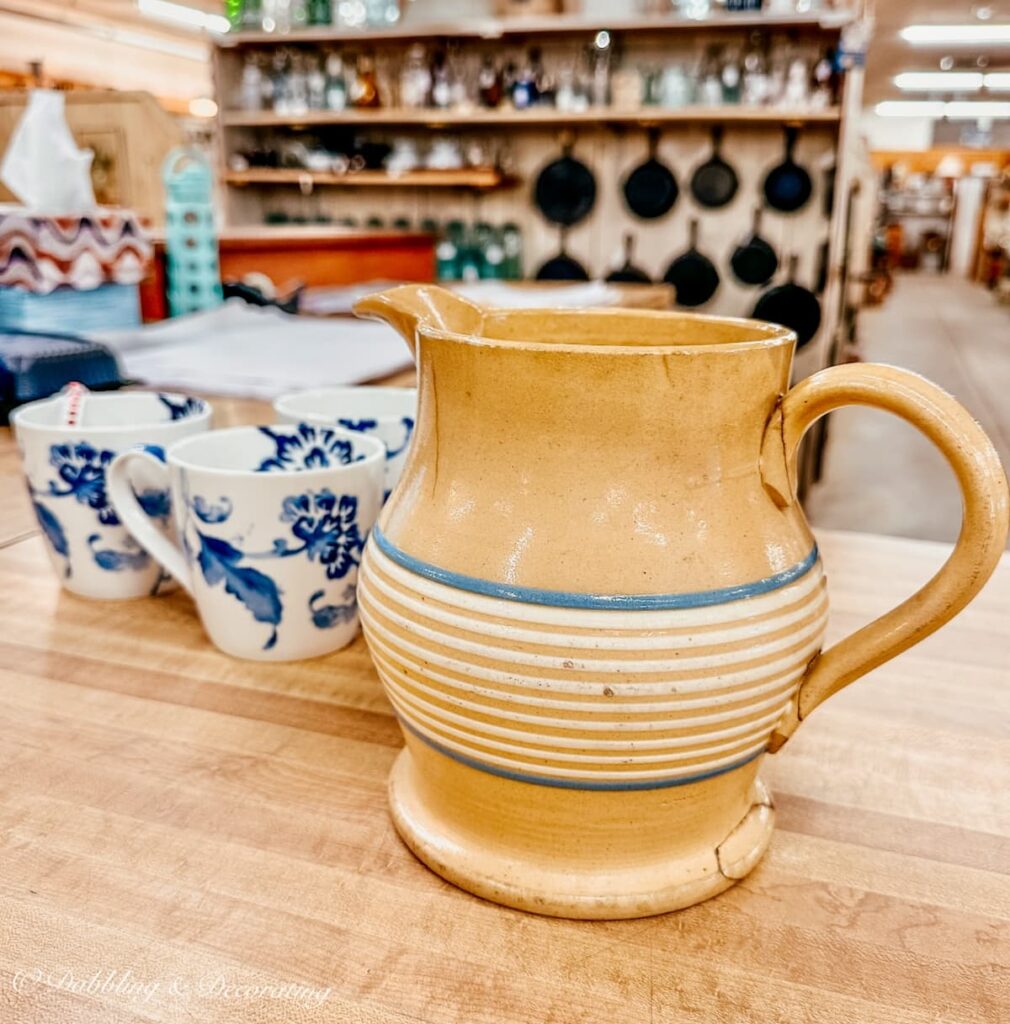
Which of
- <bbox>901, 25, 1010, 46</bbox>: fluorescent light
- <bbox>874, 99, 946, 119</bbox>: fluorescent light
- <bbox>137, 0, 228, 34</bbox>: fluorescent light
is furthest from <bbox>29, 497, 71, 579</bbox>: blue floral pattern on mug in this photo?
<bbox>874, 99, 946, 119</bbox>: fluorescent light

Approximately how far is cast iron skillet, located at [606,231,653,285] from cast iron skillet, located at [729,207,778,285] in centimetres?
36

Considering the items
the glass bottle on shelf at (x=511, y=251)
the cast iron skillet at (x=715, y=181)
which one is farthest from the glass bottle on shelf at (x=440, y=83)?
the cast iron skillet at (x=715, y=181)

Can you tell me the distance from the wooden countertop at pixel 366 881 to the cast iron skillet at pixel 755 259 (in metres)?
3.52

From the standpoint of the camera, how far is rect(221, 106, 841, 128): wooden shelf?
3.52 m

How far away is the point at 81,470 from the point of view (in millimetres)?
715

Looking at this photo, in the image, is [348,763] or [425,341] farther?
[348,763]

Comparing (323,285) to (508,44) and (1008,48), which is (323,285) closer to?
(508,44)

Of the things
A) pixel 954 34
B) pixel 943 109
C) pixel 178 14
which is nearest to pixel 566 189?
pixel 178 14

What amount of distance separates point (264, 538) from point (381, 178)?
147 inches

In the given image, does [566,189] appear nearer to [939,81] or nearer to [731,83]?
[731,83]

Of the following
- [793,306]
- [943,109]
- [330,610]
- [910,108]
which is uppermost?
[910,108]

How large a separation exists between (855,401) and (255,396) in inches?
47.4

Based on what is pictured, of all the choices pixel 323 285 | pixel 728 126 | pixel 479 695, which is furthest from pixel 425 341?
pixel 728 126

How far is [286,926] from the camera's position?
0.42m
